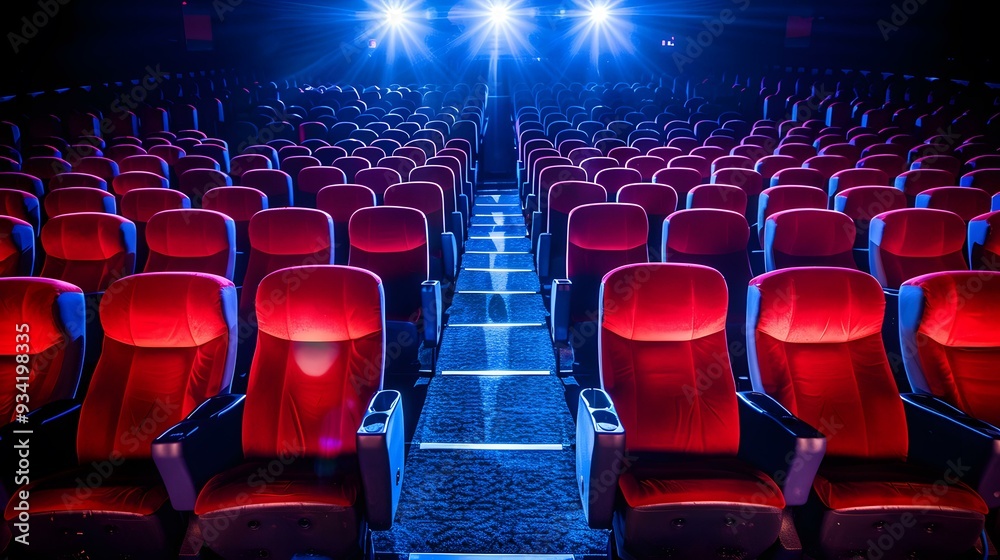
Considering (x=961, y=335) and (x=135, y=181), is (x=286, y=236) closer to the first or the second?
(x=135, y=181)

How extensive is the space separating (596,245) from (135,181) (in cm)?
455

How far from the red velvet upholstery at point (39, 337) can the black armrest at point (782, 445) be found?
2879 millimetres

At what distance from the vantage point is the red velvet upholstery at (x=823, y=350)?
7.89ft

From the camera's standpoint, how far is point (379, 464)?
2.01 m

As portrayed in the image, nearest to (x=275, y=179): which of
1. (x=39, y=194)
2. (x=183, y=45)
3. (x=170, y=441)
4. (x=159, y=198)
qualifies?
(x=159, y=198)

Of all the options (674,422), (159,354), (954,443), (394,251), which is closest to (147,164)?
(394,251)

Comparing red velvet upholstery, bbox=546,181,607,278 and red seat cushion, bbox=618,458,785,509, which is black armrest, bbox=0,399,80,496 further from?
red velvet upholstery, bbox=546,181,607,278

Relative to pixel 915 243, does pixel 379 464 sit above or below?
below

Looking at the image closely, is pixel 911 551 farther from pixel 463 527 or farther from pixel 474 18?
pixel 474 18

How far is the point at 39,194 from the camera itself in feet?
17.0

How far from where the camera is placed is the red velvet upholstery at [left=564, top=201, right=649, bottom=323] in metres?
3.64

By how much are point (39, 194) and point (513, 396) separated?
4762mm

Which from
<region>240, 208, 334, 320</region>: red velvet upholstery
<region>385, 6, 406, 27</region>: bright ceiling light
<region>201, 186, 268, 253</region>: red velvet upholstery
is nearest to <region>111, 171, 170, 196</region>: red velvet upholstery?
<region>201, 186, 268, 253</region>: red velvet upholstery

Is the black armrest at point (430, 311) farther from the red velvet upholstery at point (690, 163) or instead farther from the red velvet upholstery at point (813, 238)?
the red velvet upholstery at point (690, 163)
